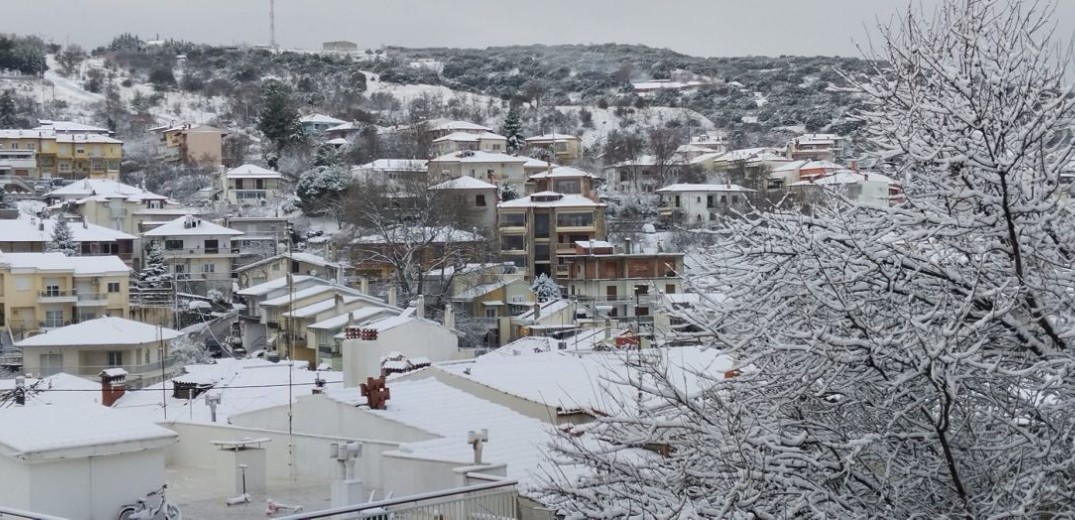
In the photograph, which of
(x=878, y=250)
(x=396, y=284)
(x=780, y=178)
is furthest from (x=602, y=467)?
(x=780, y=178)

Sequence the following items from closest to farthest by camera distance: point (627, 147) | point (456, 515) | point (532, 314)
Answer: point (456, 515), point (532, 314), point (627, 147)

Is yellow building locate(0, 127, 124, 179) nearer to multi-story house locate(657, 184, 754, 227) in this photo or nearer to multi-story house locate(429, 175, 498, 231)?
multi-story house locate(429, 175, 498, 231)

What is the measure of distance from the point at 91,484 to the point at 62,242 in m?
46.3

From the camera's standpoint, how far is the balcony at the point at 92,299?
4775 cm

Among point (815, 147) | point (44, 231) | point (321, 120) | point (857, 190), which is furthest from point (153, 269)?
point (815, 147)

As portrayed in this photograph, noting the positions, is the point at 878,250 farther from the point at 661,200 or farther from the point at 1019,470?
the point at 661,200

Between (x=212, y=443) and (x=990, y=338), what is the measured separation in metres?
7.73

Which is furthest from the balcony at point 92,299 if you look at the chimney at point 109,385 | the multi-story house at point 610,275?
the chimney at point 109,385

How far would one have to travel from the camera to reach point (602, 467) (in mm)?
7340

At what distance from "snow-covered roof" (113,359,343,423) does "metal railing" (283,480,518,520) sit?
9127 millimetres

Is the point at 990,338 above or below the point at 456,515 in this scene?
above

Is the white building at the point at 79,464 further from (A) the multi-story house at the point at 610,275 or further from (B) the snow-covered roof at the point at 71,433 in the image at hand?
(A) the multi-story house at the point at 610,275

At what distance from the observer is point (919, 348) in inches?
250

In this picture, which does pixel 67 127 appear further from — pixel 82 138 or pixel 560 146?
pixel 560 146
